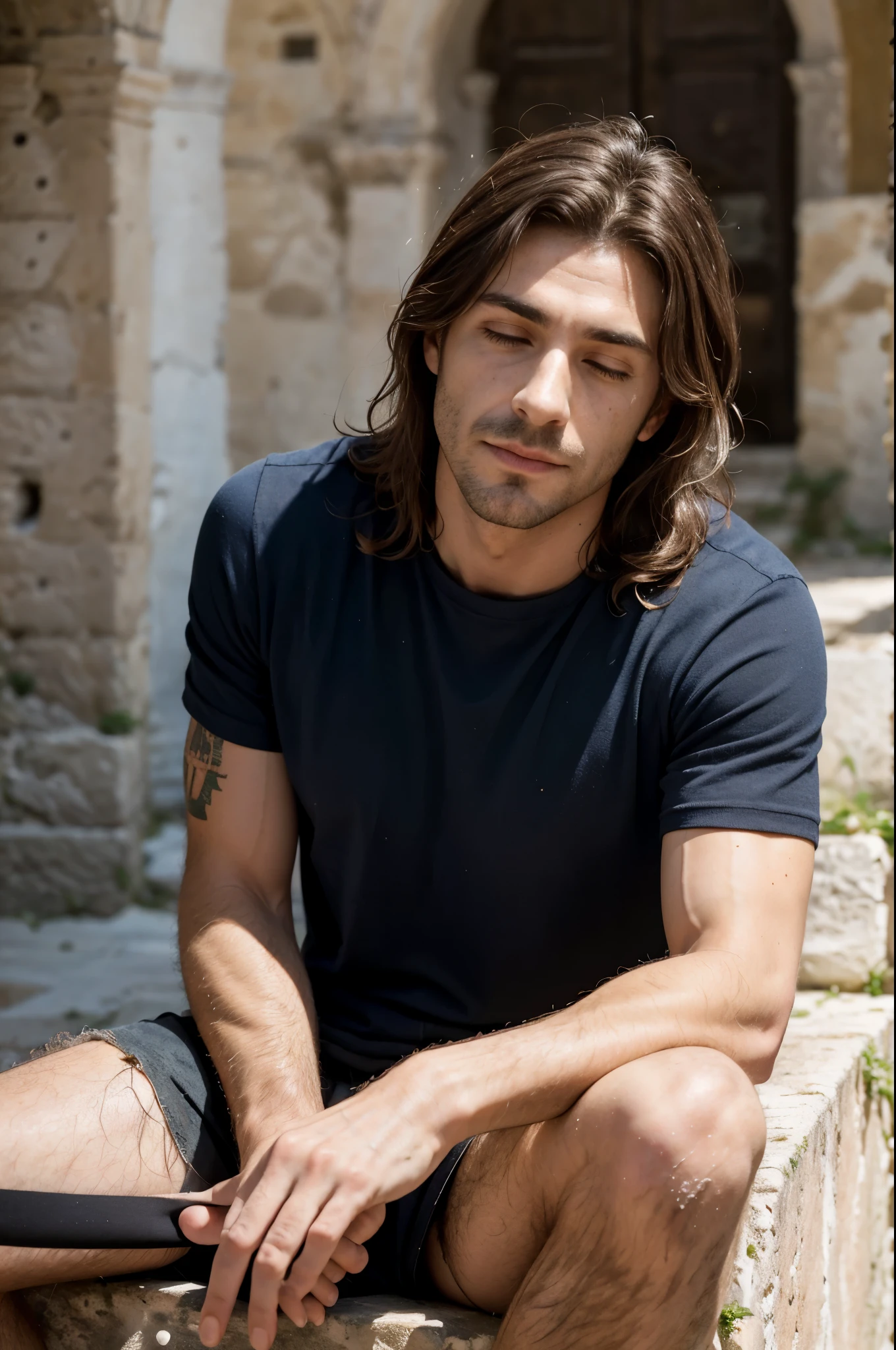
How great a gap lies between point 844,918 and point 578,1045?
1.62 meters

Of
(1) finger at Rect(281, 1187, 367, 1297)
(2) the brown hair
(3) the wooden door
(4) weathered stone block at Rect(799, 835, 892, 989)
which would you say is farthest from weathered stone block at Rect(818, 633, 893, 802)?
(3) the wooden door

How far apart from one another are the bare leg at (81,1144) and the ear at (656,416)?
109 cm

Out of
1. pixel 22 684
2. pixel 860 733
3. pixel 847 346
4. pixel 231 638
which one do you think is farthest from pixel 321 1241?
pixel 847 346

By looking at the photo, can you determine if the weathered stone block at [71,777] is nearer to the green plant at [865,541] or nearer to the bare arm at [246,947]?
the bare arm at [246,947]

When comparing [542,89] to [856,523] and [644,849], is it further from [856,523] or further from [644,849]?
[644,849]

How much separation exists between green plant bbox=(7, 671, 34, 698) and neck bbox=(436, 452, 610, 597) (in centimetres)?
304

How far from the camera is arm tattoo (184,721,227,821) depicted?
2.33 m

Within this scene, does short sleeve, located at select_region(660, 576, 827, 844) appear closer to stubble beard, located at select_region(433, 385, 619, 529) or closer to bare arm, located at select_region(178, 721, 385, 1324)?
stubble beard, located at select_region(433, 385, 619, 529)

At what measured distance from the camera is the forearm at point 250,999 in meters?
2.04

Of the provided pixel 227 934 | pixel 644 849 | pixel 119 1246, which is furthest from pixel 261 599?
pixel 119 1246

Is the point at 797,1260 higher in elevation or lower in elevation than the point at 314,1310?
lower

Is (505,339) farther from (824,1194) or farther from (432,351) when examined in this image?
(824,1194)

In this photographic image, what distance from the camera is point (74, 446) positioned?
4.96 meters

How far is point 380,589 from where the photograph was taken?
232 centimetres
